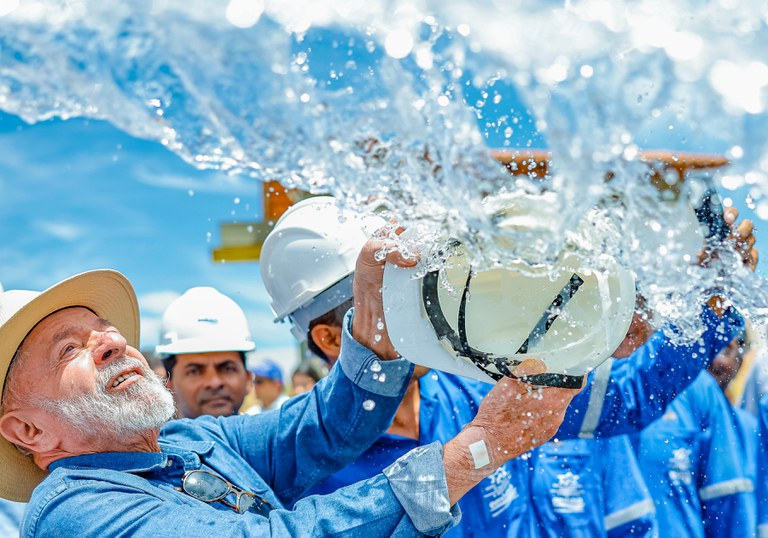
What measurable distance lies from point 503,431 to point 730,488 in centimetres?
156

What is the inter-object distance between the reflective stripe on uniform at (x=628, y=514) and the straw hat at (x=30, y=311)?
1931 millimetres

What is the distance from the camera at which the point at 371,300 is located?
2084 millimetres

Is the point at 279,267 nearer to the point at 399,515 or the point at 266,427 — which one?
the point at 266,427

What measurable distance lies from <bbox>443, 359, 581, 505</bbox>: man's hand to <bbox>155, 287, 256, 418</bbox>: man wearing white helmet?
6.79 ft

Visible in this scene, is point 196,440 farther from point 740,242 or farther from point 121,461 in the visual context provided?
point 740,242

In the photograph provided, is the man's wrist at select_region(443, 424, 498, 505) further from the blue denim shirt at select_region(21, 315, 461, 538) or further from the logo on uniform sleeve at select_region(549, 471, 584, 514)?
the logo on uniform sleeve at select_region(549, 471, 584, 514)

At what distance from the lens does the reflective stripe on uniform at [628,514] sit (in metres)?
2.80

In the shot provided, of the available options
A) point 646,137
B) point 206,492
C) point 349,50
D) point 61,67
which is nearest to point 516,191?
point 646,137

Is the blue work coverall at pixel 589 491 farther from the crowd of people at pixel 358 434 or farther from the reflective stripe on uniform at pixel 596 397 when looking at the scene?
the reflective stripe on uniform at pixel 596 397

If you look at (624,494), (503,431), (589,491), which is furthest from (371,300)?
(624,494)

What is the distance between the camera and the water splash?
1139mm

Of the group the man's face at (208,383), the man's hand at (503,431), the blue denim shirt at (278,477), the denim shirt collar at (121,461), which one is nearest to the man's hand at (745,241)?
the man's hand at (503,431)

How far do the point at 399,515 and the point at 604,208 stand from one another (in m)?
0.81

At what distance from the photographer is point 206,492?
2.03 metres
